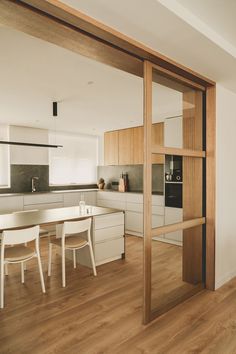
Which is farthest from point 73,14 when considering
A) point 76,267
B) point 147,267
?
point 76,267

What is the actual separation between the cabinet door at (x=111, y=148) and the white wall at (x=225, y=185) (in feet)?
11.6

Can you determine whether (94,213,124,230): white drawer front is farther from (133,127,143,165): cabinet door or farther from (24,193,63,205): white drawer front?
(24,193,63,205): white drawer front

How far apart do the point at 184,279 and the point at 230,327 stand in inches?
35.3

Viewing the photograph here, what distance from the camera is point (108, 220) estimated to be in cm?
388

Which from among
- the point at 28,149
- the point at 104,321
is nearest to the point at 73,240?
the point at 104,321

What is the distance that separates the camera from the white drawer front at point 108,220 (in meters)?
3.74

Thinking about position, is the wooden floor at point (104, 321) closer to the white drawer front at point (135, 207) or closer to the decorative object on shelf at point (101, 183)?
the white drawer front at point (135, 207)

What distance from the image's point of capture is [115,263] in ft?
12.9

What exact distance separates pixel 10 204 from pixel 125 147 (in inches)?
114

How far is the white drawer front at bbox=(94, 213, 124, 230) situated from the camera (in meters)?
3.74

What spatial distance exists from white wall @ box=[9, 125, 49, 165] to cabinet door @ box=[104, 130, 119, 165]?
155 centimetres

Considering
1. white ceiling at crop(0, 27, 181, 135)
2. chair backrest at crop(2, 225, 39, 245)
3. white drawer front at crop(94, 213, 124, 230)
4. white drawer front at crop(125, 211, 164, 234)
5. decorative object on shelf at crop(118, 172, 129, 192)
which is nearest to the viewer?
white ceiling at crop(0, 27, 181, 135)

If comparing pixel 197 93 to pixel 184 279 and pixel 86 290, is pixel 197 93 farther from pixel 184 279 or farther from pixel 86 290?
pixel 86 290

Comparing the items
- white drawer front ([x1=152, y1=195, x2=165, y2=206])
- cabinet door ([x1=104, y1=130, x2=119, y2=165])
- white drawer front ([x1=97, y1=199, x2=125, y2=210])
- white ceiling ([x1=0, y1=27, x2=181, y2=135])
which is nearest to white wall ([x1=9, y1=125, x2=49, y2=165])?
white ceiling ([x1=0, y1=27, x2=181, y2=135])
